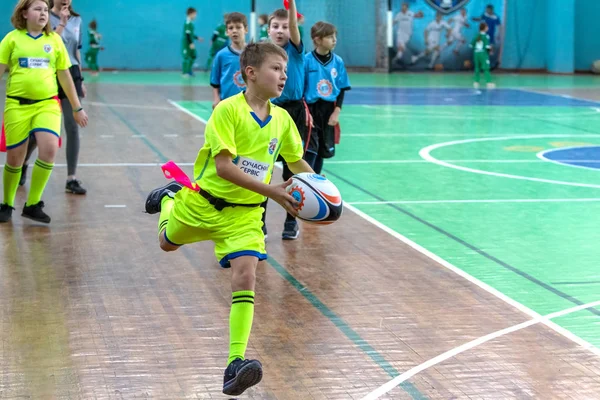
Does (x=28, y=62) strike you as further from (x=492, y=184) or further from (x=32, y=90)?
(x=492, y=184)

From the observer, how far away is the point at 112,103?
846 inches

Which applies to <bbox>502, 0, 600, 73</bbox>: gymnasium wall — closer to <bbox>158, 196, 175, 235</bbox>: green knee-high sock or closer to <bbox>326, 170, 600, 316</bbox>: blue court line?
<bbox>326, 170, 600, 316</bbox>: blue court line

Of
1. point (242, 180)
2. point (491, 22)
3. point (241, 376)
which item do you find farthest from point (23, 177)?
point (491, 22)

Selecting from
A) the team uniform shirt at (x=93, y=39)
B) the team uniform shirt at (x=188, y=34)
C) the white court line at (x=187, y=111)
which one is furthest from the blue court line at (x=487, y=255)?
the team uniform shirt at (x=93, y=39)

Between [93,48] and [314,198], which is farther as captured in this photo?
[93,48]

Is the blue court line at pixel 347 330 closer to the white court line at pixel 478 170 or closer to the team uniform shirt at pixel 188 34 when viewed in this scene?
the white court line at pixel 478 170

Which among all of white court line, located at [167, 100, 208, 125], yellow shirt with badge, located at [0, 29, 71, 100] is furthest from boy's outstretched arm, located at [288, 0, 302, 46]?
white court line, located at [167, 100, 208, 125]

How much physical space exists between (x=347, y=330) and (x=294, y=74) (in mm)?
A: 3158

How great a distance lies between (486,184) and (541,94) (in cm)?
1363

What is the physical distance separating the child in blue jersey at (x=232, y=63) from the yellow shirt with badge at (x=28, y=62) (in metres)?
1.56

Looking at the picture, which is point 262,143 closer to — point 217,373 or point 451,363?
point 217,373

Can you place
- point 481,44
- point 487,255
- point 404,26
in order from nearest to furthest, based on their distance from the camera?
point 487,255, point 481,44, point 404,26

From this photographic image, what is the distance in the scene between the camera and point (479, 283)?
7.52 metres

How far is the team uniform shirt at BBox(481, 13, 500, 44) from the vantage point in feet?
108
